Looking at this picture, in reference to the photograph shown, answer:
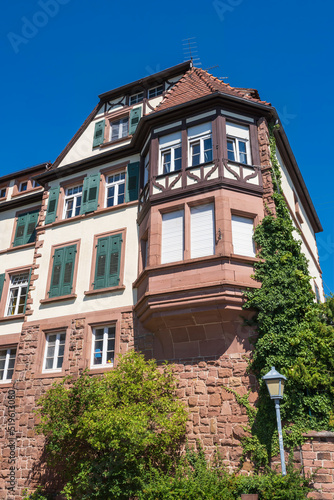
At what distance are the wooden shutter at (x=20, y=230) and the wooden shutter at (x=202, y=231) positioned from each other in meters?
9.11

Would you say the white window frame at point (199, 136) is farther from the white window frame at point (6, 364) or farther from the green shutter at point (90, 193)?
the white window frame at point (6, 364)

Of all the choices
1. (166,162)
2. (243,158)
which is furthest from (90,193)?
(243,158)

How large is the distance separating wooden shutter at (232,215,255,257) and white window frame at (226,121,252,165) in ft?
6.65

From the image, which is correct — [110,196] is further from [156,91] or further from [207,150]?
[156,91]

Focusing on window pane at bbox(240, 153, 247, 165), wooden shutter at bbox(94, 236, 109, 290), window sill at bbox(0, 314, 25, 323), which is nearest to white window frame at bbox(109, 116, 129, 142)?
wooden shutter at bbox(94, 236, 109, 290)

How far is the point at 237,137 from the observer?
50.6 feet

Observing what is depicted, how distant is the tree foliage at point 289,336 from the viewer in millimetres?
11273

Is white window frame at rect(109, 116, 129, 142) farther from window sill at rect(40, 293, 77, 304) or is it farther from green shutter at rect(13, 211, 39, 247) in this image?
window sill at rect(40, 293, 77, 304)

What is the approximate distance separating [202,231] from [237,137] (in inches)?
143

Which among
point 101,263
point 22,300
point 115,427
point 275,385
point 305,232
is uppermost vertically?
point 305,232

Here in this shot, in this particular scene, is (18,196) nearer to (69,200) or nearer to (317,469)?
→ (69,200)

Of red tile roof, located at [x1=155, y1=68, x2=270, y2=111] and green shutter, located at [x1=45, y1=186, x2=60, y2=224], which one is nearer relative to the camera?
red tile roof, located at [x1=155, y1=68, x2=270, y2=111]

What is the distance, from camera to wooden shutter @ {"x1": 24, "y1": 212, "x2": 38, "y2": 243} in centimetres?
2011

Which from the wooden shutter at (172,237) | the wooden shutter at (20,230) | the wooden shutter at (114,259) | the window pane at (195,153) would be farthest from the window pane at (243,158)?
the wooden shutter at (20,230)
